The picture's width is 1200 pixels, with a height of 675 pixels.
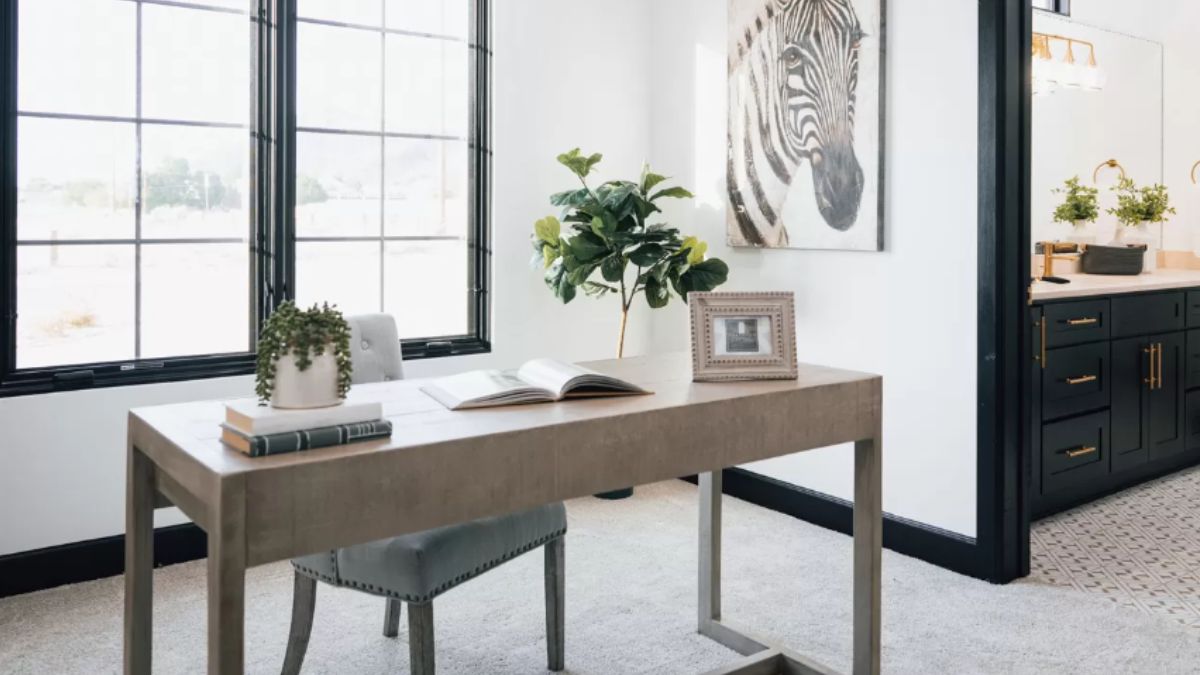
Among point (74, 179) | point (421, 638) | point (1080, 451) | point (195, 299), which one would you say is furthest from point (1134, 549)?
point (74, 179)

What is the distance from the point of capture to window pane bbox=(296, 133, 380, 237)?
3.61 metres

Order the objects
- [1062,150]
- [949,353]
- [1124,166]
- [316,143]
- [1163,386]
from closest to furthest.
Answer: [949,353], [316,143], [1163,386], [1062,150], [1124,166]

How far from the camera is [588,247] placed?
12.3 ft

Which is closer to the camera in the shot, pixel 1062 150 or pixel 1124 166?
pixel 1062 150

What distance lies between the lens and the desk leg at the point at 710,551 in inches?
108

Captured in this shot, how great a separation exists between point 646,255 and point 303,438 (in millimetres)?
2293

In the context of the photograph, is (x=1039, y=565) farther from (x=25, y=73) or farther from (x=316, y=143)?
(x=25, y=73)

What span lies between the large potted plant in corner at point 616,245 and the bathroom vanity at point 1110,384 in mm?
1249

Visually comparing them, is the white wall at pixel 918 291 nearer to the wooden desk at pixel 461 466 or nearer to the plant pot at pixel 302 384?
the wooden desk at pixel 461 466

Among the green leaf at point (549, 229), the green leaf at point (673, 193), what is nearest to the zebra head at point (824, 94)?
the green leaf at point (673, 193)

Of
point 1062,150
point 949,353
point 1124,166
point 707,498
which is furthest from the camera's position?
point 1124,166

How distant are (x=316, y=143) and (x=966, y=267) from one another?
2275 mm

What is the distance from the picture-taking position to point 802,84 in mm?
3754

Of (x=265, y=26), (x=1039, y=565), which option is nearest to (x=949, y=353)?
(x=1039, y=565)
